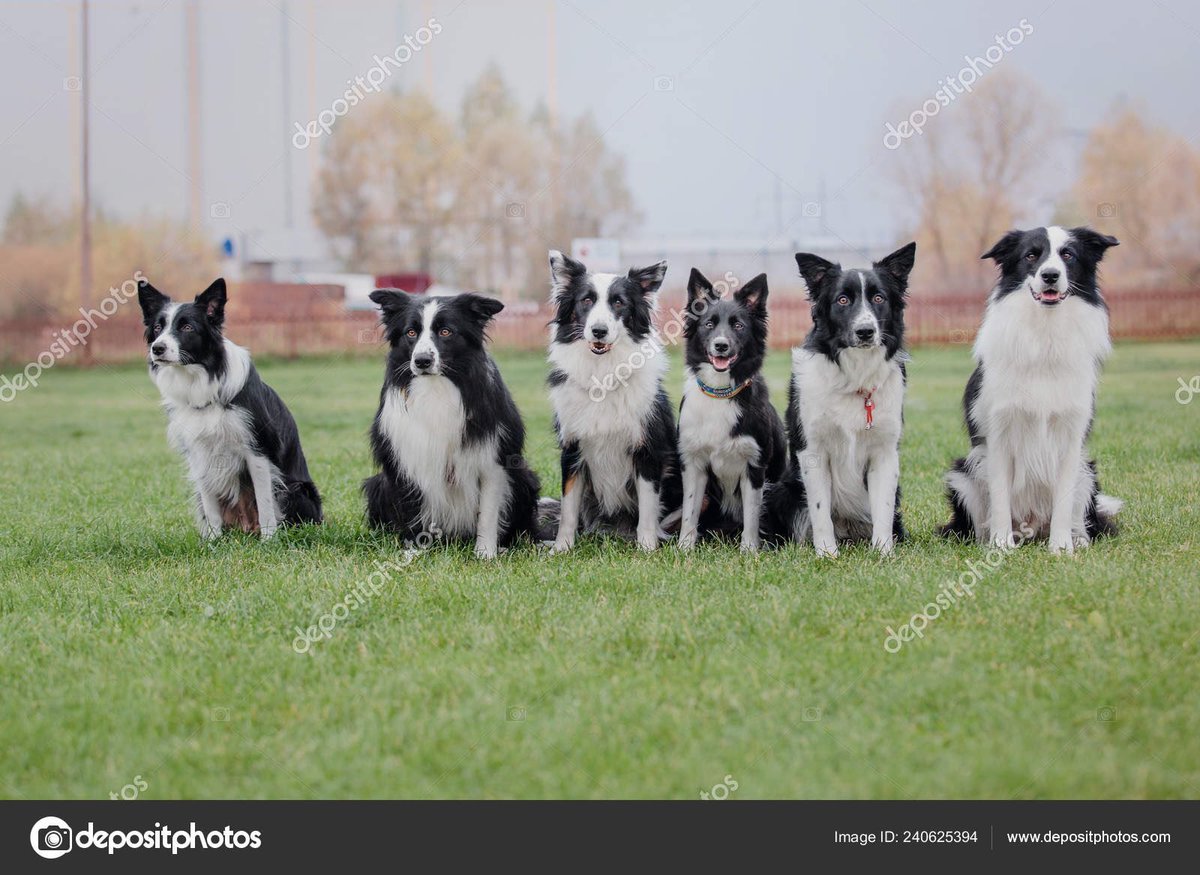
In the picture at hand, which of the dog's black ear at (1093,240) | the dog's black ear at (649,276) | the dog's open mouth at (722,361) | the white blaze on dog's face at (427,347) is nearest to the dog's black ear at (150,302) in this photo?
the white blaze on dog's face at (427,347)

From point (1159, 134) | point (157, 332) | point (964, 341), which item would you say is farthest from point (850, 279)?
point (1159, 134)

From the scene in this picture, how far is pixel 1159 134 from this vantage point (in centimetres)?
2578

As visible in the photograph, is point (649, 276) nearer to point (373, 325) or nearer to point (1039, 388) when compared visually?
point (1039, 388)

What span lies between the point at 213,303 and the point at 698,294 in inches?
112

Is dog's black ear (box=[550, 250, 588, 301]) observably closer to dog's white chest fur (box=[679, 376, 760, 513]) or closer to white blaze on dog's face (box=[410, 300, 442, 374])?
white blaze on dog's face (box=[410, 300, 442, 374])

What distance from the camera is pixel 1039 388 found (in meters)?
5.59

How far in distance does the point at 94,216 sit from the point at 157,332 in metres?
23.2

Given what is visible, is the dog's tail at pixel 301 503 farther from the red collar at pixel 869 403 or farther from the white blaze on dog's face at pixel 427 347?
the red collar at pixel 869 403

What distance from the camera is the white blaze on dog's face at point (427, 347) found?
18.7 feet

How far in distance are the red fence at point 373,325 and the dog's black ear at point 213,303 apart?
18.1 meters

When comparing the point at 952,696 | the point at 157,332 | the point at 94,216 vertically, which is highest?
the point at 94,216
